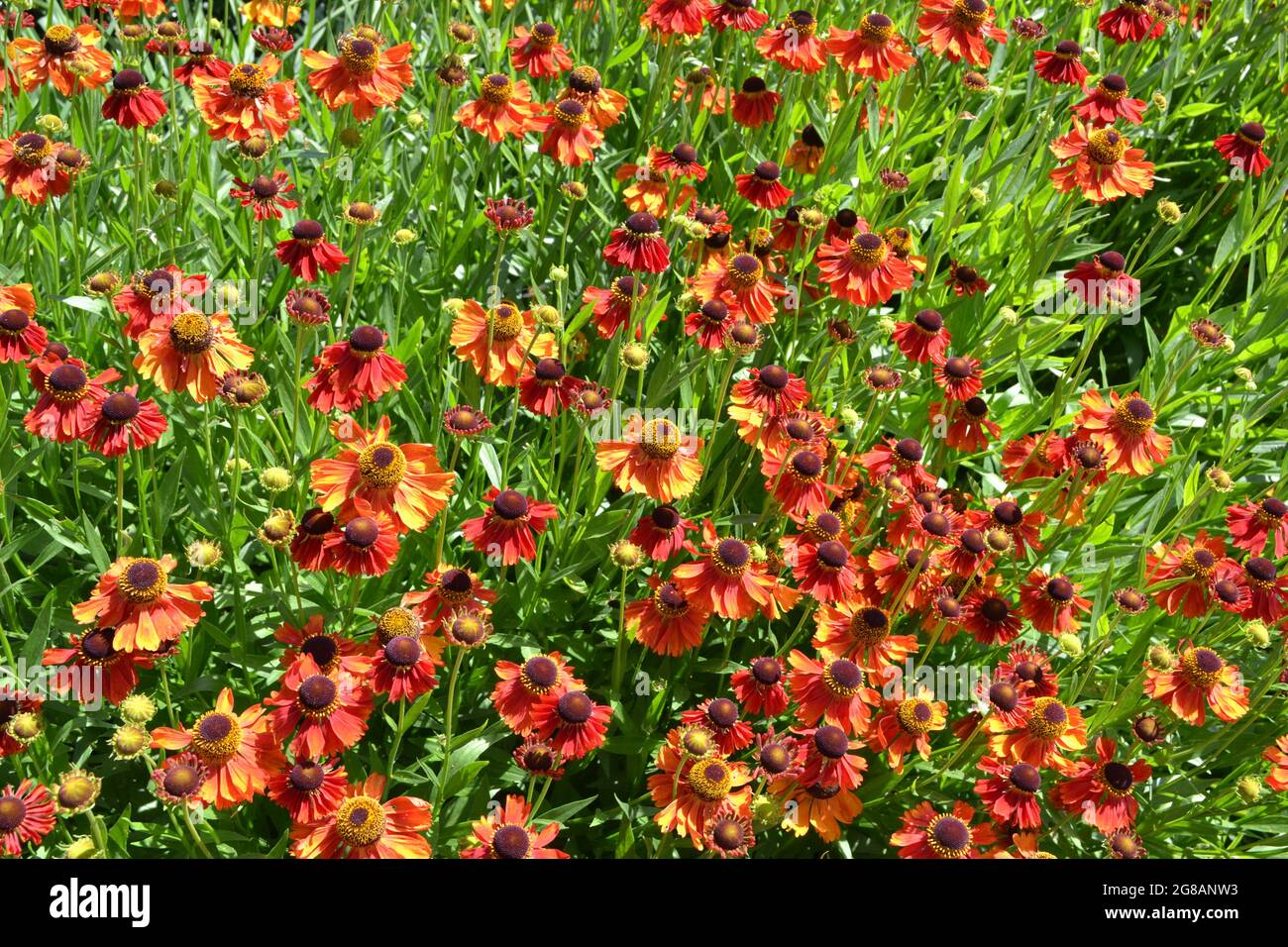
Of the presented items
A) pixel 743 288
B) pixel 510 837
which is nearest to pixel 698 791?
pixel 510 837

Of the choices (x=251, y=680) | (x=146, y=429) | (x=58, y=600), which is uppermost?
(x=146, y=429)

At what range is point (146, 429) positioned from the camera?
2.24 meters

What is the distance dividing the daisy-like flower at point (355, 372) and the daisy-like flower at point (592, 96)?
1.17 metres

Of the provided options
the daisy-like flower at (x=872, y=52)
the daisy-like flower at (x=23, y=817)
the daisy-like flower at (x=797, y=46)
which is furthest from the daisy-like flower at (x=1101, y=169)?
the daisy-like flower at (x=23, y=817)

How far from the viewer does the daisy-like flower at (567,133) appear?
10.3ft

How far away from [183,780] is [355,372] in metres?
0.93

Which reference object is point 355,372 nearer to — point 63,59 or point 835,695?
point 835,695

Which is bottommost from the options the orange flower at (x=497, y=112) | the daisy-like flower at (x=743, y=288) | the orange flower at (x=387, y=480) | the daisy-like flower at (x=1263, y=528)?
the daisy-like flower at (x=1263, y=528)

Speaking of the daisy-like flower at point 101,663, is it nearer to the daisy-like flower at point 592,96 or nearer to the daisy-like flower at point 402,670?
the daisy-like flower at point 402,670

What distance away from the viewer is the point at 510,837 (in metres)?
2.03

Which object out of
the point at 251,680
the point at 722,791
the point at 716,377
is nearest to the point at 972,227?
the point at 716,377

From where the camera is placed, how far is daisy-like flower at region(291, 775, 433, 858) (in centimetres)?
198

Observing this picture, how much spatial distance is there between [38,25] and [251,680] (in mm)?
3585
